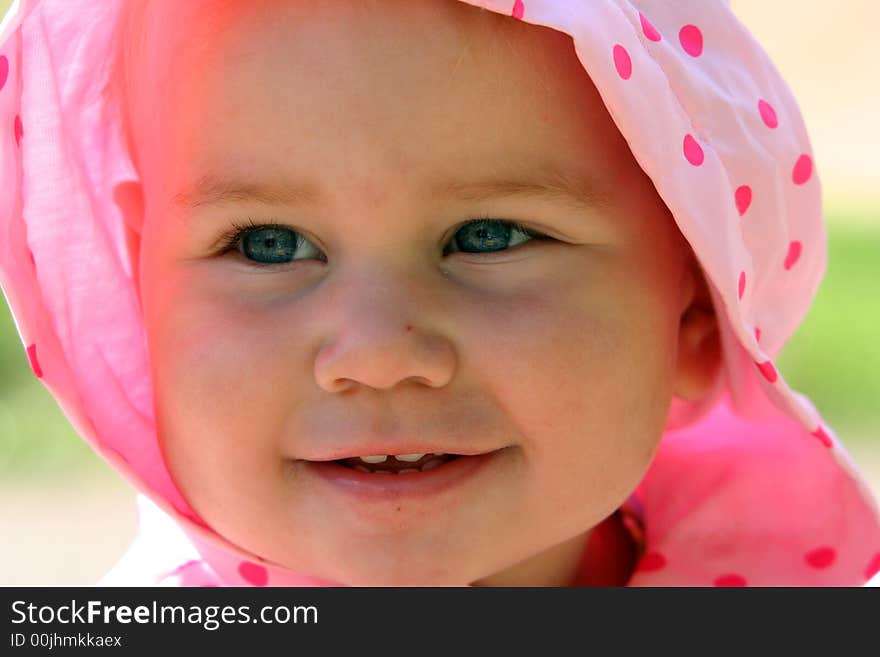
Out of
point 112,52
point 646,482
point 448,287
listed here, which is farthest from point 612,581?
point 112,52

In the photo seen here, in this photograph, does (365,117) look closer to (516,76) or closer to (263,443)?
(516,76)

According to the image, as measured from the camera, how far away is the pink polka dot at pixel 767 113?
1.35 m

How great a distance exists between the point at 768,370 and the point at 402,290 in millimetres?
414

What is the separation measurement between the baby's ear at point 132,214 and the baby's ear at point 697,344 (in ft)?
1.99

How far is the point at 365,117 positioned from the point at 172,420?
364mm

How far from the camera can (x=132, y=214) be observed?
1531 mm

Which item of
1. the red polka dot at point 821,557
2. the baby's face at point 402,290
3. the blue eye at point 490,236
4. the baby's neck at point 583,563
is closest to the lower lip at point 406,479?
the baby's face at point 402,290

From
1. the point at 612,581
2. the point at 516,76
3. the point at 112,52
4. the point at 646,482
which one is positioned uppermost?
the point at 112,52

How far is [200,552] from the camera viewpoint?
1575 mm

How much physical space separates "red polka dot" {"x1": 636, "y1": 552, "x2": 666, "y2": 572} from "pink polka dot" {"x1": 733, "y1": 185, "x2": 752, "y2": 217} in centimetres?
47

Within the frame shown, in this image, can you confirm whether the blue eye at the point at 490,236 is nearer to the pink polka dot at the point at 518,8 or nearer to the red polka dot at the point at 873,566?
the pink polka dot at the point at 518,8
